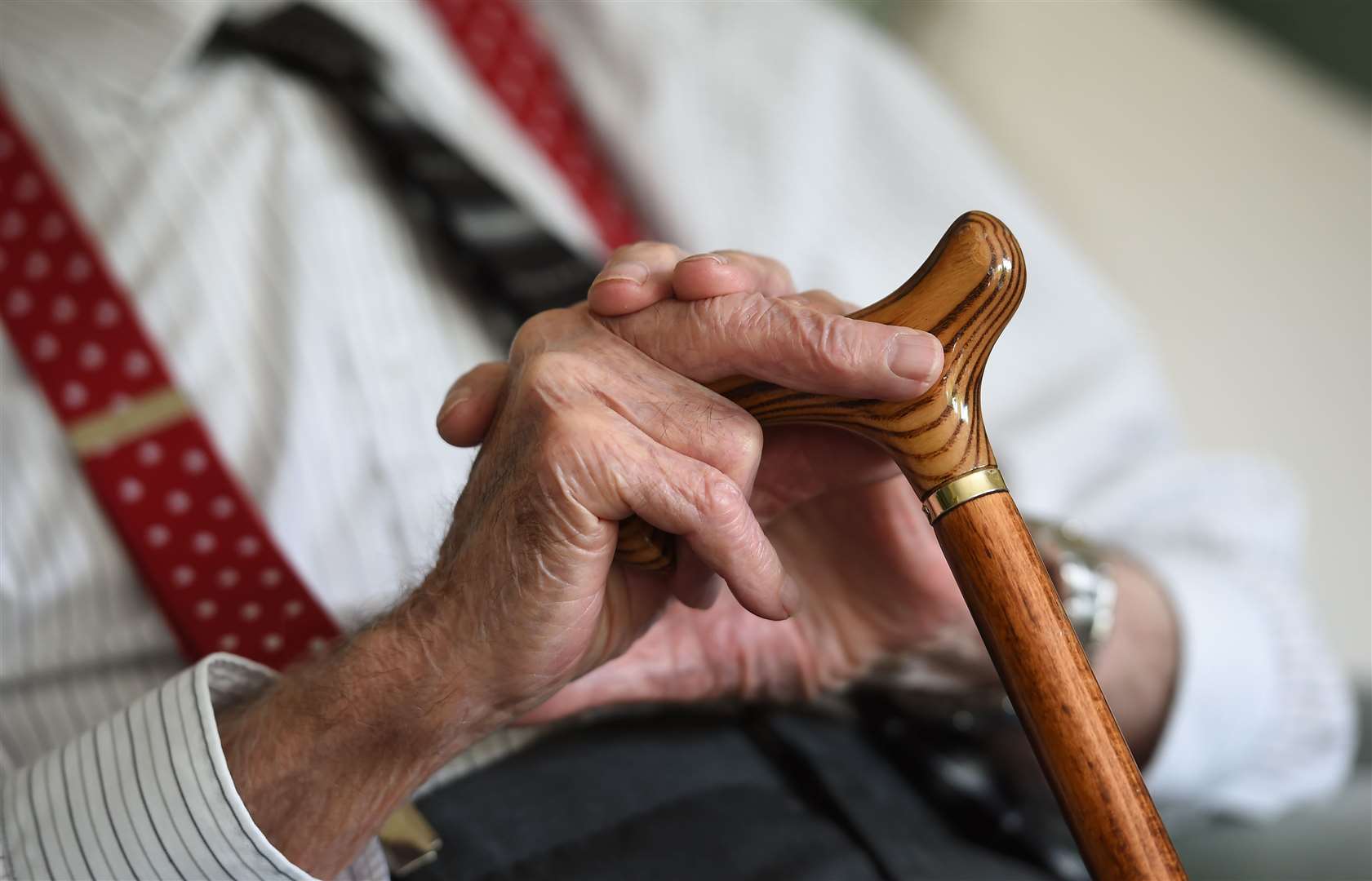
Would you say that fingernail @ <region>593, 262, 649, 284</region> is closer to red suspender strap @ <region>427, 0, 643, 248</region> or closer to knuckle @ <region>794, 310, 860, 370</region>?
knuckle @ <region>794, 310, 860, 370</region>

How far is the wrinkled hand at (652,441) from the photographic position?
1.20ft

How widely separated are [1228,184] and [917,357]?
1.12 metres

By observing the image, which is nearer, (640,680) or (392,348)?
(640,680)

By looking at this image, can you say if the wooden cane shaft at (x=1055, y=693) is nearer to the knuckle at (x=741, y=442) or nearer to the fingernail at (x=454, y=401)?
the knuckle at (x=741, y=442)

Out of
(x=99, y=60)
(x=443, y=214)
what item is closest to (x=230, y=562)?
(x=443, y=214)

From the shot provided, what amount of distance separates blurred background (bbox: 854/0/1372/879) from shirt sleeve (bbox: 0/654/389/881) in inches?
39.6

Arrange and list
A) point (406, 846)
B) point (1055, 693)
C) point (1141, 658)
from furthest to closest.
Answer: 1. point (1141, 658)
2. point (406, 846)
3. point (1055, 693)

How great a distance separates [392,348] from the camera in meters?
0.65

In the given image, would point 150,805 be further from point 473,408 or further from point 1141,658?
point 1141,658

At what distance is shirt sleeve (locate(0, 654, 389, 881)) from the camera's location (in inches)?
16.1

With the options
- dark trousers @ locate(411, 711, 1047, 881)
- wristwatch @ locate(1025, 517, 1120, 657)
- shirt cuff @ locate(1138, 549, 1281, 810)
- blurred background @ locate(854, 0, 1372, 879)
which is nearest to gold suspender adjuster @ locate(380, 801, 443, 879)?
dark trousers @ locate(411, 711, 1047, 881)

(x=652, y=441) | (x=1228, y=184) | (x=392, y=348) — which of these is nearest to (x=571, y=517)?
(x=652, y=441)

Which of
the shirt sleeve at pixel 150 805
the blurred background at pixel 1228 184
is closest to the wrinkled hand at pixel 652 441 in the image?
the shirt sleeve at pixel 150 805

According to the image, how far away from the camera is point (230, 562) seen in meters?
0.55
